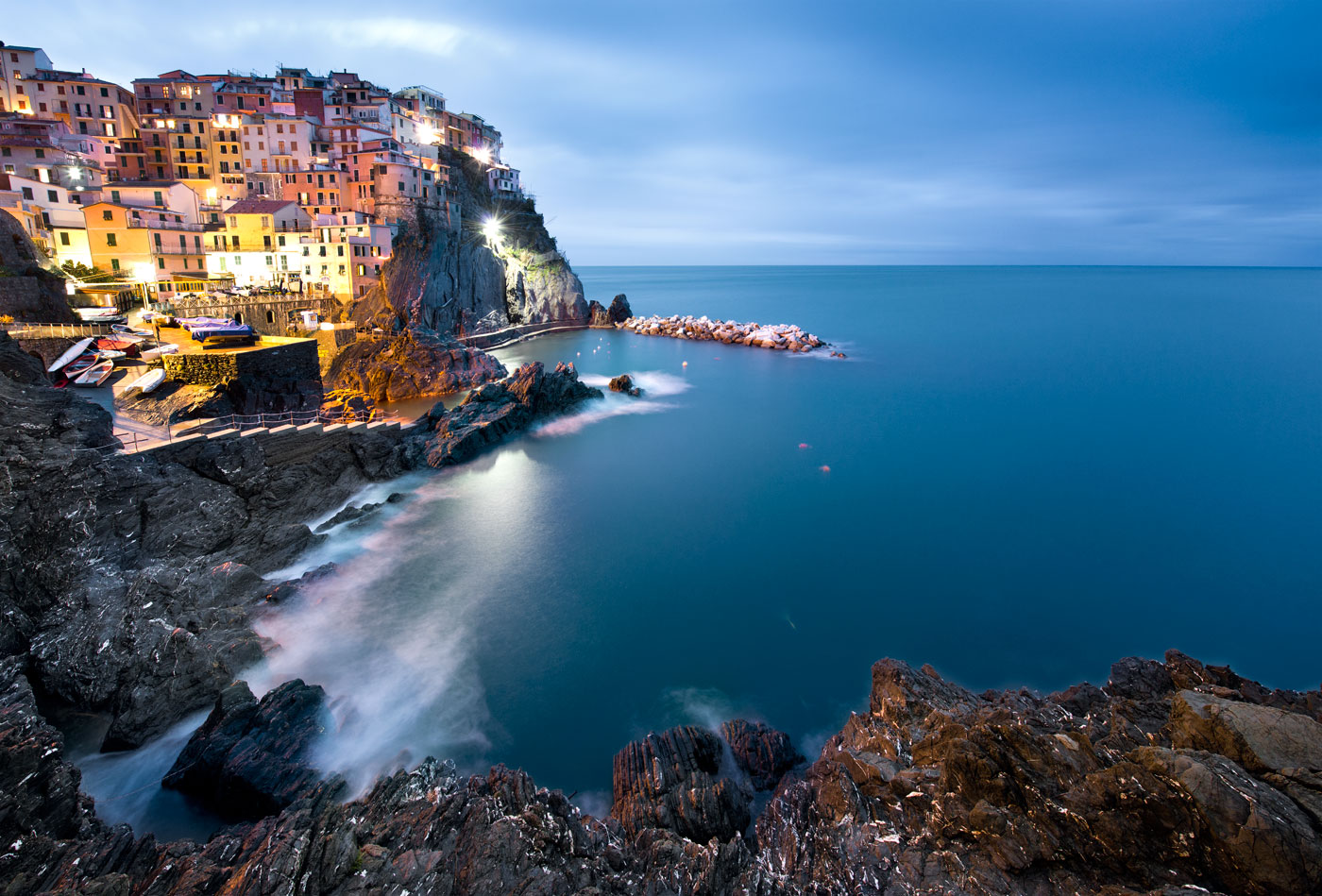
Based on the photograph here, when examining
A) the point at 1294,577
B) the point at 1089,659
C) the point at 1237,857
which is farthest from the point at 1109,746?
the point at 1294,577

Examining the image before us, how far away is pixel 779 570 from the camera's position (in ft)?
67.1

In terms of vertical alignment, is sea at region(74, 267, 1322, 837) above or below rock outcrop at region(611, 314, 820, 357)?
below

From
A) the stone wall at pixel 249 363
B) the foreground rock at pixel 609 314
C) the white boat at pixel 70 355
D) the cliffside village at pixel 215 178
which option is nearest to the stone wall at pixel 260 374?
the stone wall at pixel 249 363

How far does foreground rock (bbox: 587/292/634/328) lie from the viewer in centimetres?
8106

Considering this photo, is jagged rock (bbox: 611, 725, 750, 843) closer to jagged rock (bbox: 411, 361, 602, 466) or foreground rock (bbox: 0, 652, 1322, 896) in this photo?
foreground rock (bbox: 0, 652, 1322, 896)

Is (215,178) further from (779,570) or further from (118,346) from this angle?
(779,570)

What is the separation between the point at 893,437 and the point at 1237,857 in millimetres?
30887

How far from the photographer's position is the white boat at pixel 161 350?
21.9 meters

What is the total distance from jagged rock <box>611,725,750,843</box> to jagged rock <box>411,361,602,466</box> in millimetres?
19921

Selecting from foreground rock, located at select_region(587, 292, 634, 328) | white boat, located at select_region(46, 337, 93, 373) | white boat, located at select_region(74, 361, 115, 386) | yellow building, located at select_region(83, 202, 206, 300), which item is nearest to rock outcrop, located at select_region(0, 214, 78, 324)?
yellow building, located at select_region(83, 202, 206, 300)

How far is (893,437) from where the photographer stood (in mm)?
34938

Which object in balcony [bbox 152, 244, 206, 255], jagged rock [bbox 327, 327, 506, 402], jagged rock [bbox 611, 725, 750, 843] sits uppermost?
balcony [bbox 152, 244, 206, 255]

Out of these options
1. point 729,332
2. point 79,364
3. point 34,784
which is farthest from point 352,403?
point 729,332

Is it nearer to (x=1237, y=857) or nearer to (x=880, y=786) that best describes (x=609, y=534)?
(x=880, y=786)
